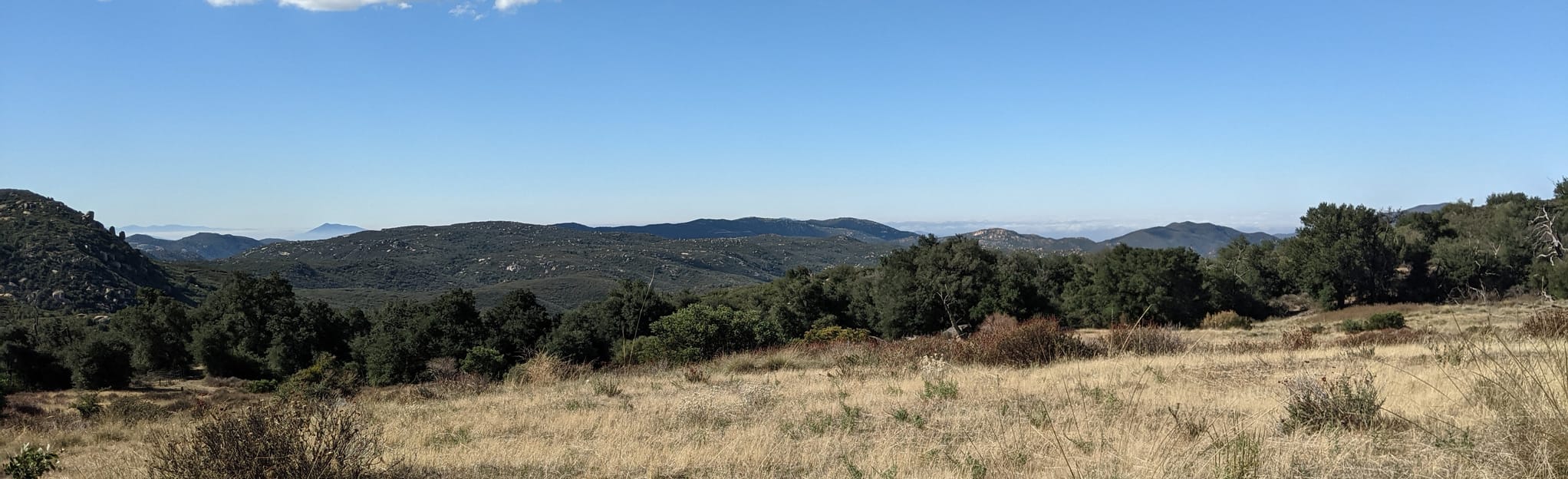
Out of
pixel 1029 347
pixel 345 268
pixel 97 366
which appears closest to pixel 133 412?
pixel 1029 347

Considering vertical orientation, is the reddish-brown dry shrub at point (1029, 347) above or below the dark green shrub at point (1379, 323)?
above

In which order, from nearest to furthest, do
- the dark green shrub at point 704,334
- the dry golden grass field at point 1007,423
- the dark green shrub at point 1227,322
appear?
the dry golden grass field at point 1007,423 < the dark green shrub at point 704,334 < the dark green shrub at point 1227,322

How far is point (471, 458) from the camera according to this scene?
6633 millimetres

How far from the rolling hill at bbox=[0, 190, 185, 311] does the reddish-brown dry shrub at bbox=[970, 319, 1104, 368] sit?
120317mm

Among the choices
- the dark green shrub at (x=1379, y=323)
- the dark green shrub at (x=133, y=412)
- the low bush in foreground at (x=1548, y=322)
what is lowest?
the dark green shrub at (x=1379, y=323)

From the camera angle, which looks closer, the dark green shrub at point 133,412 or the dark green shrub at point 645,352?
the dark green shrub at point 133,412

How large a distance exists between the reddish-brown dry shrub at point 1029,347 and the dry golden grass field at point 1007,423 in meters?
0.49

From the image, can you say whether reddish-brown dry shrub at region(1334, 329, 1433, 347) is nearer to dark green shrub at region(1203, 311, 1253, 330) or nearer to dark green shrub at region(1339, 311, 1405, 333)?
dark green shrub at region(1339, 311, 1405, 333)

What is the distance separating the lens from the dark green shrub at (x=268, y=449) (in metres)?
4.99

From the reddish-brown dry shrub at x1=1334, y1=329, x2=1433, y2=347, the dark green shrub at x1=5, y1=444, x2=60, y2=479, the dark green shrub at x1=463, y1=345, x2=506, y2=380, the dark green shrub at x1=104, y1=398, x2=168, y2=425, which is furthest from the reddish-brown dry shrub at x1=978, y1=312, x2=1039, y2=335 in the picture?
the dark green shrub at x1=104, y1=398, x2=168, y2=425

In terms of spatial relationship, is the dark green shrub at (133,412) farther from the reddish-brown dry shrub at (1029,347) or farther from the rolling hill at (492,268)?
A: the rolling hill at (492,268)

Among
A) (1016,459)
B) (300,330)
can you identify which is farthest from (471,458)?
(300,330)

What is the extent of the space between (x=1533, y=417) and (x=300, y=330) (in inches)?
2367

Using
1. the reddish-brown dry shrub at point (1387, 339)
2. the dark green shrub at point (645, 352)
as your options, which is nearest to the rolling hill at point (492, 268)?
the dark green shrub at point (645, 352)
